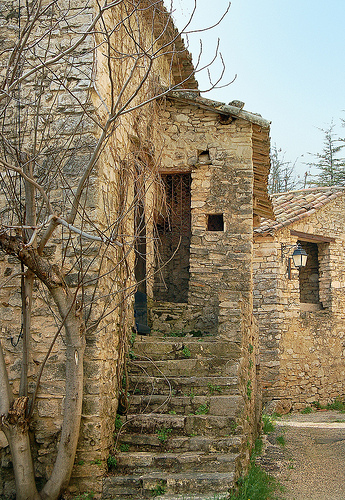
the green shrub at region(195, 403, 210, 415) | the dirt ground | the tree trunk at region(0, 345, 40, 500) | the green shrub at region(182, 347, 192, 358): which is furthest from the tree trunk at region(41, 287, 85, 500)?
the dirt ground

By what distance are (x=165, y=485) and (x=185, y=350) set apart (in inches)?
67.1

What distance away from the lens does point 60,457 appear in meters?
4.29

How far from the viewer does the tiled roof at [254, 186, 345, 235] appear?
38.6 ft

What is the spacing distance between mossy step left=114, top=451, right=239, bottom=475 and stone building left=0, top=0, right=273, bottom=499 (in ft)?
0.23

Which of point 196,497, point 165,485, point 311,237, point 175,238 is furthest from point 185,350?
point 311,237

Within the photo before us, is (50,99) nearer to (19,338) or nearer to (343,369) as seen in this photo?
(19,338)

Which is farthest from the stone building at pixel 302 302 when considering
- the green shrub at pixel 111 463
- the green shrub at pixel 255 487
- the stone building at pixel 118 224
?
the green shrub at pixel 111 463

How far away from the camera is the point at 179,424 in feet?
16.8

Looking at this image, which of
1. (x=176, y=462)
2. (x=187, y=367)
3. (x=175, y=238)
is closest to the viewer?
(x=176, y=462)

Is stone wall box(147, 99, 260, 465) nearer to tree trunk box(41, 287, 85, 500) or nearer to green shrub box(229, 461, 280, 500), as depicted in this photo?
green shrub box(229, 461, 280, 500)

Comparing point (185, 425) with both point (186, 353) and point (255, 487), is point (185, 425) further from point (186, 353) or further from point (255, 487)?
point (186, 353)

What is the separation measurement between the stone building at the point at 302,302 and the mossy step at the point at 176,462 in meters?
7.04

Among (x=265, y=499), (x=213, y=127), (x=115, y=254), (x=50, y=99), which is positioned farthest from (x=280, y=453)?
(x=50, y=99)

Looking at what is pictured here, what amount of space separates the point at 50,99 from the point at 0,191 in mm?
1022
